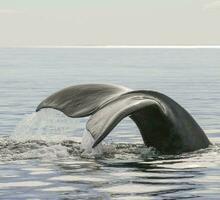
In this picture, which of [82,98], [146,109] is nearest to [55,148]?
[82,98]

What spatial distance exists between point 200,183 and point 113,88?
238 centimetres

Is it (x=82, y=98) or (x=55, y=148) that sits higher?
(x=82, y=98)

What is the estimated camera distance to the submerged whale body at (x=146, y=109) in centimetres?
1068

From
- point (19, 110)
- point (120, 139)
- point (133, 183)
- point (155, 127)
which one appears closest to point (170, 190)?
point (133, 183)

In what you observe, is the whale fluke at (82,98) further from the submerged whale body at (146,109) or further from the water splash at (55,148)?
the water splash at (55,148)

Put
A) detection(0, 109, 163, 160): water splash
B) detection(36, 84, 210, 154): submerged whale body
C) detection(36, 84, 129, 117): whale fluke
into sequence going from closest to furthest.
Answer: detection(36, 84, 210, 154): submerged whale body < detection(36, 84, 129, 117): whale fluke < detection(0, 109, 163, 160): water splash

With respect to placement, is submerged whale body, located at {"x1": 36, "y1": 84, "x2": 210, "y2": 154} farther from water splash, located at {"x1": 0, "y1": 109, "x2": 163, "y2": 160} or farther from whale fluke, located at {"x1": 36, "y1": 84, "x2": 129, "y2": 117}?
water splash, located at {"x1": 0, "y1": 109, "x2": 163, "y2": 160}

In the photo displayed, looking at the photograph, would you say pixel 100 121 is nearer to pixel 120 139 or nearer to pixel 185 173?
pixel 185 173

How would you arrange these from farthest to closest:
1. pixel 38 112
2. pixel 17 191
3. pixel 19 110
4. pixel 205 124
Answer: pixel 19 110 → pixel 205 124 → pixel 38 112 → pixel 17 191

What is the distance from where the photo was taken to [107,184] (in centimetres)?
959

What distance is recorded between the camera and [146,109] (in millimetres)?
11109

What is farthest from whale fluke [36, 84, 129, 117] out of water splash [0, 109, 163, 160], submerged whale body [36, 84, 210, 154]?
water splash [0, 109, 163, 160]

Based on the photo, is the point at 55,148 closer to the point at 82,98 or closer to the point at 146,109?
the point at 82,98

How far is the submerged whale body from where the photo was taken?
10.7 meters
